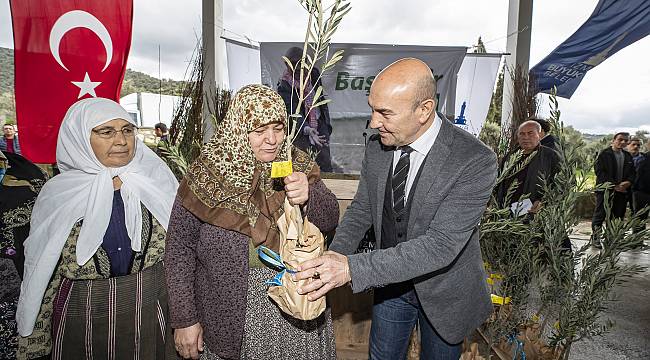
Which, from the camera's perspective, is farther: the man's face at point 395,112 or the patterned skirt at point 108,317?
the patterned skirt at point 108,317

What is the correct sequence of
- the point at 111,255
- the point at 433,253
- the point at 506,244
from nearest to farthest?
the point at 433,253
the point at 111,255
the point at 506,244

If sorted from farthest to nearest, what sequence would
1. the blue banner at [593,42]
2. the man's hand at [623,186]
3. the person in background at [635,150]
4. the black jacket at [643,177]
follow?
the person in background at [635,150] < the man's hand at [623,186] < the black jacket at [643,177] < the blue banner at [593,42]

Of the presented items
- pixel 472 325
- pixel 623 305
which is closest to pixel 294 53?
pixel 472 325

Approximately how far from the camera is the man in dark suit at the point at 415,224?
4.34 feet

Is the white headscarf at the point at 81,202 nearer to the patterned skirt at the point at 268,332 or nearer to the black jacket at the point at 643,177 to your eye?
the patterned skirt at the point at 268,332

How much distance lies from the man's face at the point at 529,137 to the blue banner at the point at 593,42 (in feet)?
2.53

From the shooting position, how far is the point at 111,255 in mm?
1740

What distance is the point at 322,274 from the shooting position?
3.92 ft

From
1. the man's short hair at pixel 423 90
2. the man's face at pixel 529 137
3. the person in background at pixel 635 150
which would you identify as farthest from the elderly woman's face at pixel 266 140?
the person in background at pixel 635 150

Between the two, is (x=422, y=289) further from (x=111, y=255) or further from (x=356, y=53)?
(x=356, y=53)

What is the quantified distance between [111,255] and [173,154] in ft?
1.58

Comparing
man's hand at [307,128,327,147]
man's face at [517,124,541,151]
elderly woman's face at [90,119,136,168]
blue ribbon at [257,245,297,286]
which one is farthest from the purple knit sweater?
man's hand at [307,128,327,147]

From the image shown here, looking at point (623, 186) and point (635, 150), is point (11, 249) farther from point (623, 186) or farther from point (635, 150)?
point (635, 150)

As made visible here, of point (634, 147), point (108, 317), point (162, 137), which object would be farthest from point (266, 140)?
point (634, 147)
